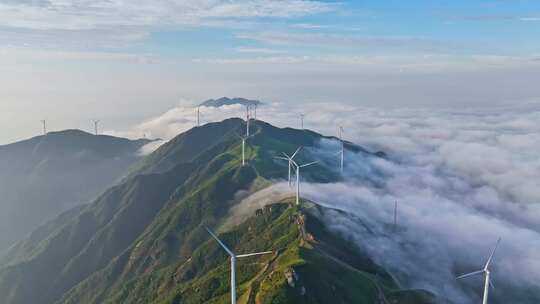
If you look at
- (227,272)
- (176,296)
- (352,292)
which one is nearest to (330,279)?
(352,292)

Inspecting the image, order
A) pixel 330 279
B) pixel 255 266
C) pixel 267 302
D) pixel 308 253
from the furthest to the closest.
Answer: pixel 255 266
pixel 308 253
pixel 330 279
pixel 267 302

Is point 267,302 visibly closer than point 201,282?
Yes

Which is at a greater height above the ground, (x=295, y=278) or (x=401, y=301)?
(x=295, y=278)

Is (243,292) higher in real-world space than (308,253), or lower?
lower

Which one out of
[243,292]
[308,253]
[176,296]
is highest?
[308,253]

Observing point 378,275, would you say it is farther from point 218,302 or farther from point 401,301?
point 218,302

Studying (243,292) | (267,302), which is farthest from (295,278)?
(243,292)

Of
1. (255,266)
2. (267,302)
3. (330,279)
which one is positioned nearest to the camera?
(267,302)

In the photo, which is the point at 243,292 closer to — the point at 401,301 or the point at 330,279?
the point at 330,279

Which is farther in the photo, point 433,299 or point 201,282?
point 201,282
